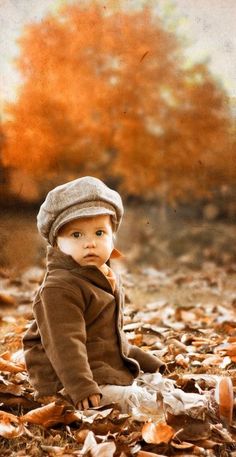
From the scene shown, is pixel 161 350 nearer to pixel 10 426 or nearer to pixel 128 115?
pixel 10 426

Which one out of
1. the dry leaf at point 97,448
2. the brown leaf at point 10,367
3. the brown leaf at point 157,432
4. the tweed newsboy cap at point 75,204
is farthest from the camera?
the brown leaf at point 10,367

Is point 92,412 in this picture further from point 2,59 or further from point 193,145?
point 193,145

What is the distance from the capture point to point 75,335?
236cm

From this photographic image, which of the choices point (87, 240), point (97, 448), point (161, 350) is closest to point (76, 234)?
point (87, 240)

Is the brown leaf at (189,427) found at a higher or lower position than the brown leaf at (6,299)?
lower

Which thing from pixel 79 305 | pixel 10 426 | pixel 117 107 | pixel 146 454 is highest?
pixel 117 107

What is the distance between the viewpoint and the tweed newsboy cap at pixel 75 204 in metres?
2.42

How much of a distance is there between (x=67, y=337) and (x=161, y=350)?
104cm

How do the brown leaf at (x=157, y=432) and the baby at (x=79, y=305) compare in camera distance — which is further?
the baby at (x=79, y=305)

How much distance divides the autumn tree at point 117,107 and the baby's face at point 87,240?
2.43m

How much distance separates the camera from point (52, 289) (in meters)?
2.41

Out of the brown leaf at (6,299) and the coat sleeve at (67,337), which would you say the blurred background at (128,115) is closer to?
the brown leaf at (6,299)

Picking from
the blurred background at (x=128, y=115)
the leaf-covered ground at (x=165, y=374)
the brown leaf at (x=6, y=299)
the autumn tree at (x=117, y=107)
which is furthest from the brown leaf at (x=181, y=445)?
the autumn tree at (x=117, y=107)

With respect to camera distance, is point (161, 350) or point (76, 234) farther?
point (161, 350)
